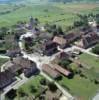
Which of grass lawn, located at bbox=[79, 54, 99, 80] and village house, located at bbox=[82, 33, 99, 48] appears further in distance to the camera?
village house, located at bbox=[82, 33, 99, 48]

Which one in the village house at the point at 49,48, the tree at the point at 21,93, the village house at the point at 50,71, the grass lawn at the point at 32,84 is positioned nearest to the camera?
the tree at the point at 21,93

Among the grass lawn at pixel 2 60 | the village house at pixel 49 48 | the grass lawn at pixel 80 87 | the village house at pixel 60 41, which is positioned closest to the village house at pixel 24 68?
the grass lawn at pixel 2 60

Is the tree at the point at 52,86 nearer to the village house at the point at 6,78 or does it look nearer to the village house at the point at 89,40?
the village house at the point at 6,78

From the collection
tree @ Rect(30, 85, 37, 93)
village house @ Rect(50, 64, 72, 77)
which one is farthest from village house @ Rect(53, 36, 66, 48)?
tree @ Rect(30, 85, 37, 93)

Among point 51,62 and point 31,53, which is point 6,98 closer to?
point 51,62

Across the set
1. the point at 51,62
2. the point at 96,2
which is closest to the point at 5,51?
the point at 51,62

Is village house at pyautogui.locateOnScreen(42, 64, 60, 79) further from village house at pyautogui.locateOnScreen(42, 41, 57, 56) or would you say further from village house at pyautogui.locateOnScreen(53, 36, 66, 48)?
village house at pyautogui.locateOnScreen(53, 36, 66, 48)

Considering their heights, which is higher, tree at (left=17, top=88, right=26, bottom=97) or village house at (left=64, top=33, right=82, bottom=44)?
village house at (left=64, top=33, right=82, bottom=44)
